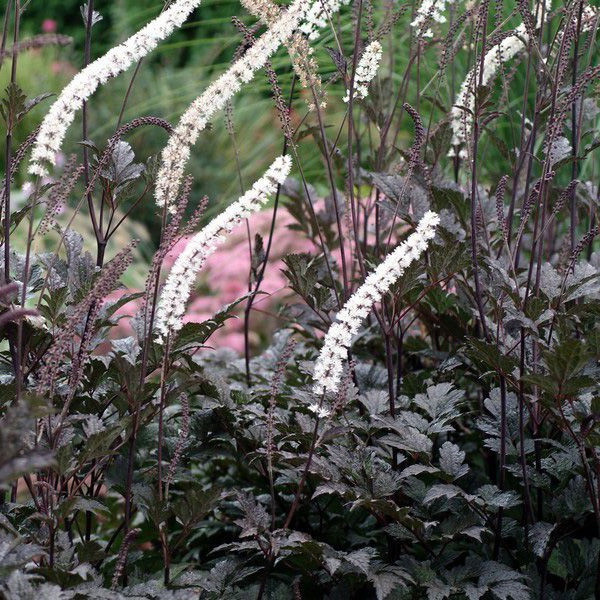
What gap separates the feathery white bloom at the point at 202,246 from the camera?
145cm

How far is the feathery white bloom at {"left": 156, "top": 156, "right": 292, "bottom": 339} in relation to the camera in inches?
57.1

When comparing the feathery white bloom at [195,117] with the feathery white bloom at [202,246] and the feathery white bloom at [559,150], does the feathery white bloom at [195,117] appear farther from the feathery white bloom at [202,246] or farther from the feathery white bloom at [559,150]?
the feathery white bloom at [559,150]

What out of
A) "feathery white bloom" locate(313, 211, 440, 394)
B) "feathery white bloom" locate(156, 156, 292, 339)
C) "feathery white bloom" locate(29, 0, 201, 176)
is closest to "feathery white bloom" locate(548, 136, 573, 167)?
"feathery white bloom" locate(313, 211, 440, 394)

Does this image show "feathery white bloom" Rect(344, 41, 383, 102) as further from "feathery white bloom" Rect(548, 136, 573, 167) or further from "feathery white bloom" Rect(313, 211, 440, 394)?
"feathery white bloom" Rect(313, 211, 440, 394)

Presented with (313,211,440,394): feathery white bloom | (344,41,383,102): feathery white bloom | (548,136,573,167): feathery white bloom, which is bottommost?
(313,211,440,394): feathery white bloom

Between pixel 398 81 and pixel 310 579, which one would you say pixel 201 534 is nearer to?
pixel 310 579

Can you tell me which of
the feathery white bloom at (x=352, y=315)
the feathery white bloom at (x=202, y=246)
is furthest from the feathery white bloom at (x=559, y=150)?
the feathery white bloom at (x=202, y=246)

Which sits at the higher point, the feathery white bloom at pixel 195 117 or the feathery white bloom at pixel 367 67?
the feathery white bloom at pixel 367 67

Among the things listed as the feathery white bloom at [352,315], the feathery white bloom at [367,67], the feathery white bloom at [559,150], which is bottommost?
the feathery white bloom at [352,315]

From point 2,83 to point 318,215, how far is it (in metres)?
5.97

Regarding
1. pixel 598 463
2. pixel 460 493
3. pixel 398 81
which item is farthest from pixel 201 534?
pixel 398 81

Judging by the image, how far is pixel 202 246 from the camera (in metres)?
1.46

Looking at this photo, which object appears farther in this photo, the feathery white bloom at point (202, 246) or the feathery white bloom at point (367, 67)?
the feathery white bloom at point (367, 67)

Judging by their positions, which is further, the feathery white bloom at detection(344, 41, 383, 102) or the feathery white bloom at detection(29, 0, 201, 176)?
the feathery white bloom at detection(344, 41, 383, 102)
